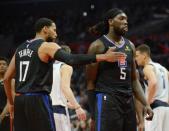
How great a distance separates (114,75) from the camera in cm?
632

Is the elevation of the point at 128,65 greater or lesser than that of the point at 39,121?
greater

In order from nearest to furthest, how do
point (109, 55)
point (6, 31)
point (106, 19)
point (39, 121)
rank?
point (109, 55), point (39, 121), point (106, 19), point (6, 31)

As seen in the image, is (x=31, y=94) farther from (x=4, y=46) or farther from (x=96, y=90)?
(x=4, y=46)

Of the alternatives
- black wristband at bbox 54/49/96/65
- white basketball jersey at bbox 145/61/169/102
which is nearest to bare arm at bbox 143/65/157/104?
white basketball jersey at bbox 145/61/169/102

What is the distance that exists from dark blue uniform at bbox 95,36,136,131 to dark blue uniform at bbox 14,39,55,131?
603mm

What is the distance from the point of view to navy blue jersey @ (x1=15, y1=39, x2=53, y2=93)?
621 centimetres

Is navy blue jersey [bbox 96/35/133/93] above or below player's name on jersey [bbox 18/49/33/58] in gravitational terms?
below

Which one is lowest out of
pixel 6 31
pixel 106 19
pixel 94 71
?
pixel 94 71

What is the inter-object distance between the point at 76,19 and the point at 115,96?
18.2 metres

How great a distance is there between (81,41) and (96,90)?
1622 cm

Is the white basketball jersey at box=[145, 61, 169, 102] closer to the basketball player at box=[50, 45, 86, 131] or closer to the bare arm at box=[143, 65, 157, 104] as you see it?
the bare arm at box=[143, 65, 157, 104]

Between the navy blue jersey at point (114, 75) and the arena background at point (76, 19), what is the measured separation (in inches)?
516

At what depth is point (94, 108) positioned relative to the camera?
6.43 metres

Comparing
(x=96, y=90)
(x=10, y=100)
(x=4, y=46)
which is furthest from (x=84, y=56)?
(x=4, y=46)
